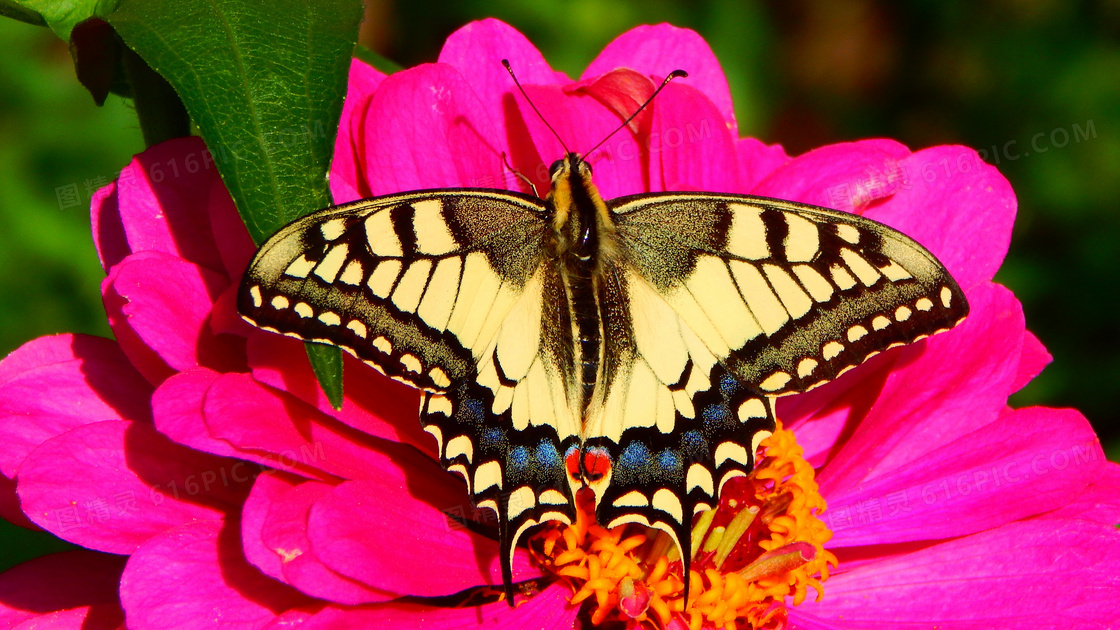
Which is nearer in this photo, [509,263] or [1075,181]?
[509,263]

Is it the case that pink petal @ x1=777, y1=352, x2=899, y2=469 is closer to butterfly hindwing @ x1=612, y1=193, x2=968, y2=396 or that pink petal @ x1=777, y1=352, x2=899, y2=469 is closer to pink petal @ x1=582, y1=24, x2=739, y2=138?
butterfly hindwing @ x1=612, y1=193, x2=968, y2=396

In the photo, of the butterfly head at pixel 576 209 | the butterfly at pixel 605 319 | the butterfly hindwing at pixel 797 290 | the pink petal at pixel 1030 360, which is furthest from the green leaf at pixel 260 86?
the pink petal at pixel 1030 360

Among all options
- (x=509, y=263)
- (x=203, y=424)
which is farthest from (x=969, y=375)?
(x=203, y=424)

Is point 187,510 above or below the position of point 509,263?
below

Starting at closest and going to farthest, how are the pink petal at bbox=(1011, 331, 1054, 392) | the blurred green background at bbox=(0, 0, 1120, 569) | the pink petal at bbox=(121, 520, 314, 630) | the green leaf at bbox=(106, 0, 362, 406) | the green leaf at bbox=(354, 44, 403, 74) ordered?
the green leaf at bbox=(106, 0, 362, 406) < the pink petal at bbox=(121, 520, 314, 630) < the pink petal at bbox=(1011, 331, 1054, 392) < the green leaf at bbox=(354, 44, 403, 74) < the blurred green background at bbox=(0, 0, 1120, 569)

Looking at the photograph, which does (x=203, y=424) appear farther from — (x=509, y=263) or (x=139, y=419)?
(x=509, y=263)

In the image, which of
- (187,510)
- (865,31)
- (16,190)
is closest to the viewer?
(187,510)

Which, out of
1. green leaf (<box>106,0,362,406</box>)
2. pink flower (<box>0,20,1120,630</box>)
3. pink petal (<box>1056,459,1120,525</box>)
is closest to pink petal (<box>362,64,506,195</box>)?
pink flower (<box>0,20,1120,630</box>)

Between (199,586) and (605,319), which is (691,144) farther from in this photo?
(199,586)
